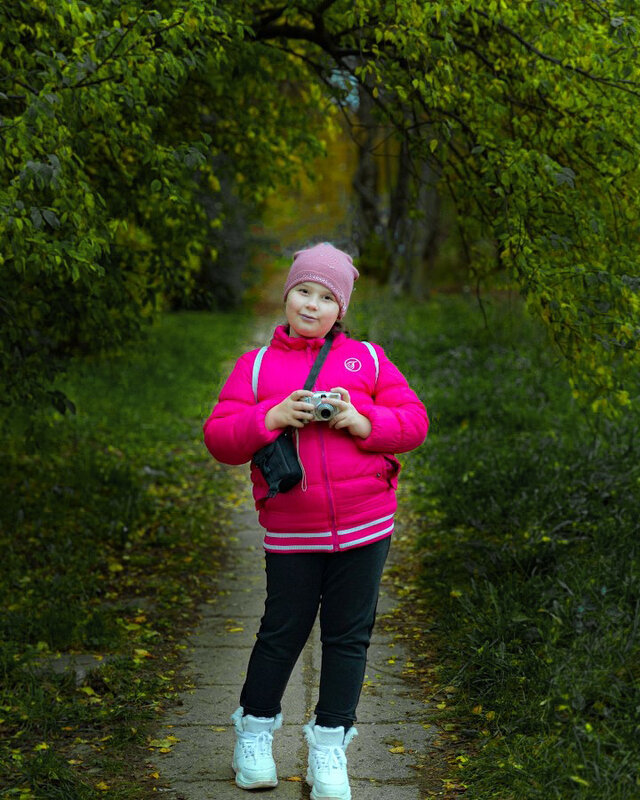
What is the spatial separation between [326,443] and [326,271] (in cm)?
55

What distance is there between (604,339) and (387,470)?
5.19 ft

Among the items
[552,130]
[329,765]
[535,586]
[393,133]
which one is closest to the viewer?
[329,765]

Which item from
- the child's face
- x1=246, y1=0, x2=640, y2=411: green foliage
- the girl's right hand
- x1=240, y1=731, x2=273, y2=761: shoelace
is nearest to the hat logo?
the child's face

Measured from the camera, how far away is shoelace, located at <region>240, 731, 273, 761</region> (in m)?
3.31

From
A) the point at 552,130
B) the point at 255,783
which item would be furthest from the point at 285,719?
the point at 552,130

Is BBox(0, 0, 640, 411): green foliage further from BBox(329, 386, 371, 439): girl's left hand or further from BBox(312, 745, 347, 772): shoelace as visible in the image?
BBox(312, 745, 347, 772): shoelace

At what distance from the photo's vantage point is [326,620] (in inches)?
128

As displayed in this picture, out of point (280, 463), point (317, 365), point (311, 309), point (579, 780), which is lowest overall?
point (579, 780)

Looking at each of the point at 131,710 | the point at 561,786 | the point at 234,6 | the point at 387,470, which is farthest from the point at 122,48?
the point at 561,786

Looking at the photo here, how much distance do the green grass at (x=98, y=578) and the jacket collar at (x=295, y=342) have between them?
1.59 m

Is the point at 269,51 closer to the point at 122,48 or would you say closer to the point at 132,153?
the point at 132,153

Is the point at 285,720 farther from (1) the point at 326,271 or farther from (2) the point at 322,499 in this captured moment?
(1) the point at 326,271

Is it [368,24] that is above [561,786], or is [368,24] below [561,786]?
above

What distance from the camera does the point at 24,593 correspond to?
210 inches
